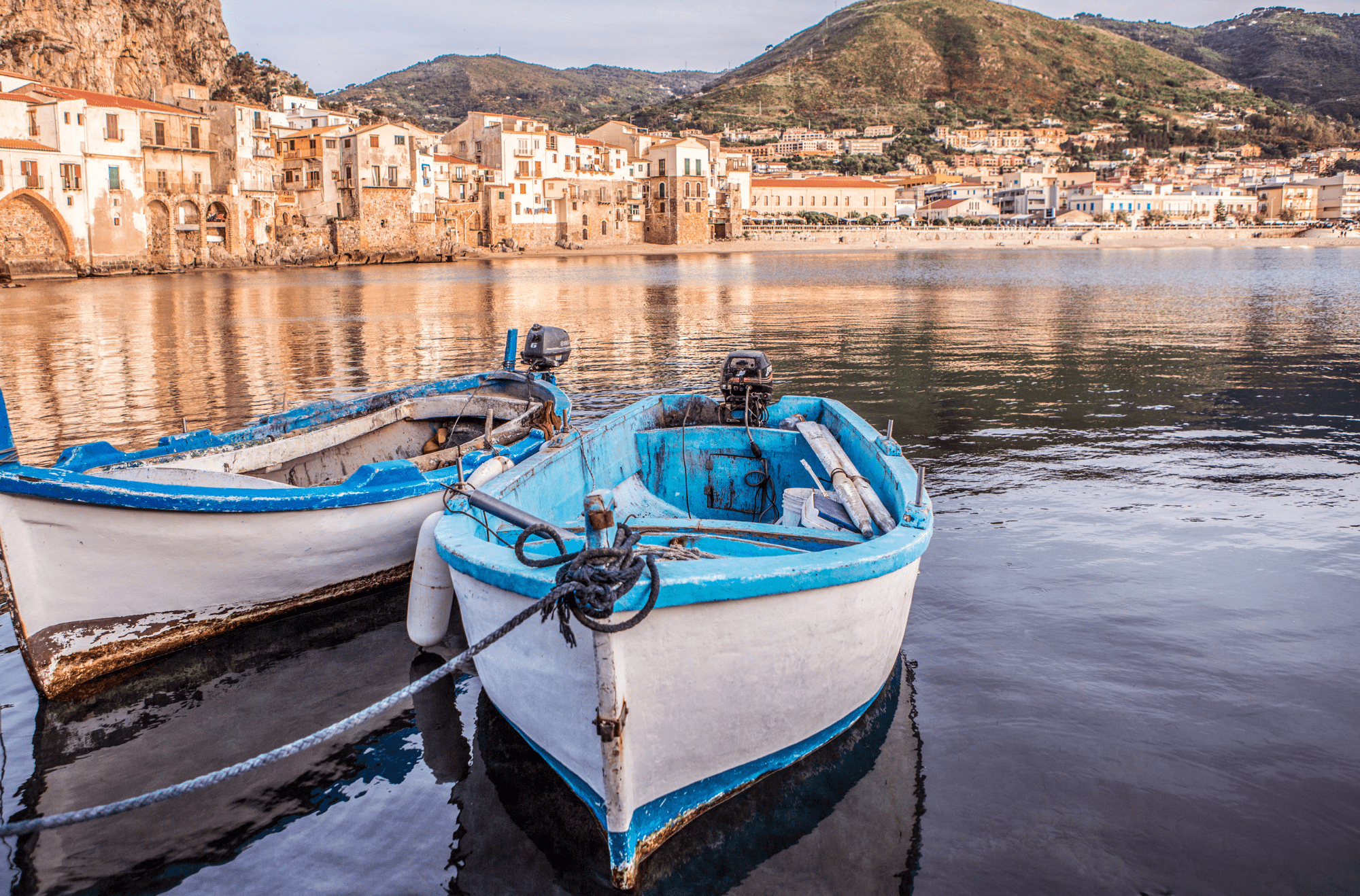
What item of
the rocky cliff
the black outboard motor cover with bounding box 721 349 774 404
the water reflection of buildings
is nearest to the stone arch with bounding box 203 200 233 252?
the rocky cliff

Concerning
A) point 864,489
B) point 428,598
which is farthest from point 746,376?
point 428,598

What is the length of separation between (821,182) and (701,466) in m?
114

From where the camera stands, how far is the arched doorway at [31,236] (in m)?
49.7

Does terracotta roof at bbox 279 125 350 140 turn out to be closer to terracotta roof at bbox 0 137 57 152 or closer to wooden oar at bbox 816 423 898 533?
terracotta roof at bbox 0 137 57 152

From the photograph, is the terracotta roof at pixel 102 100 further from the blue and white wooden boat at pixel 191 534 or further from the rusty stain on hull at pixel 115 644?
the rusty stain on hull at pixel 115 644

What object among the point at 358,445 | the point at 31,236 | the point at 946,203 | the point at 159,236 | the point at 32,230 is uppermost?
the point at 946,203

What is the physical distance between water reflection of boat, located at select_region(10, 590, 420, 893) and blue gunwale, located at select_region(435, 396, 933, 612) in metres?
1.51

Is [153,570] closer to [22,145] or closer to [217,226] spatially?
[22,145]

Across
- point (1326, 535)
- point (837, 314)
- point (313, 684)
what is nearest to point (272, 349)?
point (837, 314)

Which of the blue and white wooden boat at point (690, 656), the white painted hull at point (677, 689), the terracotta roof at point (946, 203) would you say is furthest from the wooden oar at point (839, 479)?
the terracotta roof at point (946, 203)

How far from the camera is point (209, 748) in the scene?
4.87 metres

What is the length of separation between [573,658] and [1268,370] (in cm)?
1777

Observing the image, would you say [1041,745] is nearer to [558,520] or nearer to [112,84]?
[558,520]

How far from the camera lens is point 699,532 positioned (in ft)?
16.4
